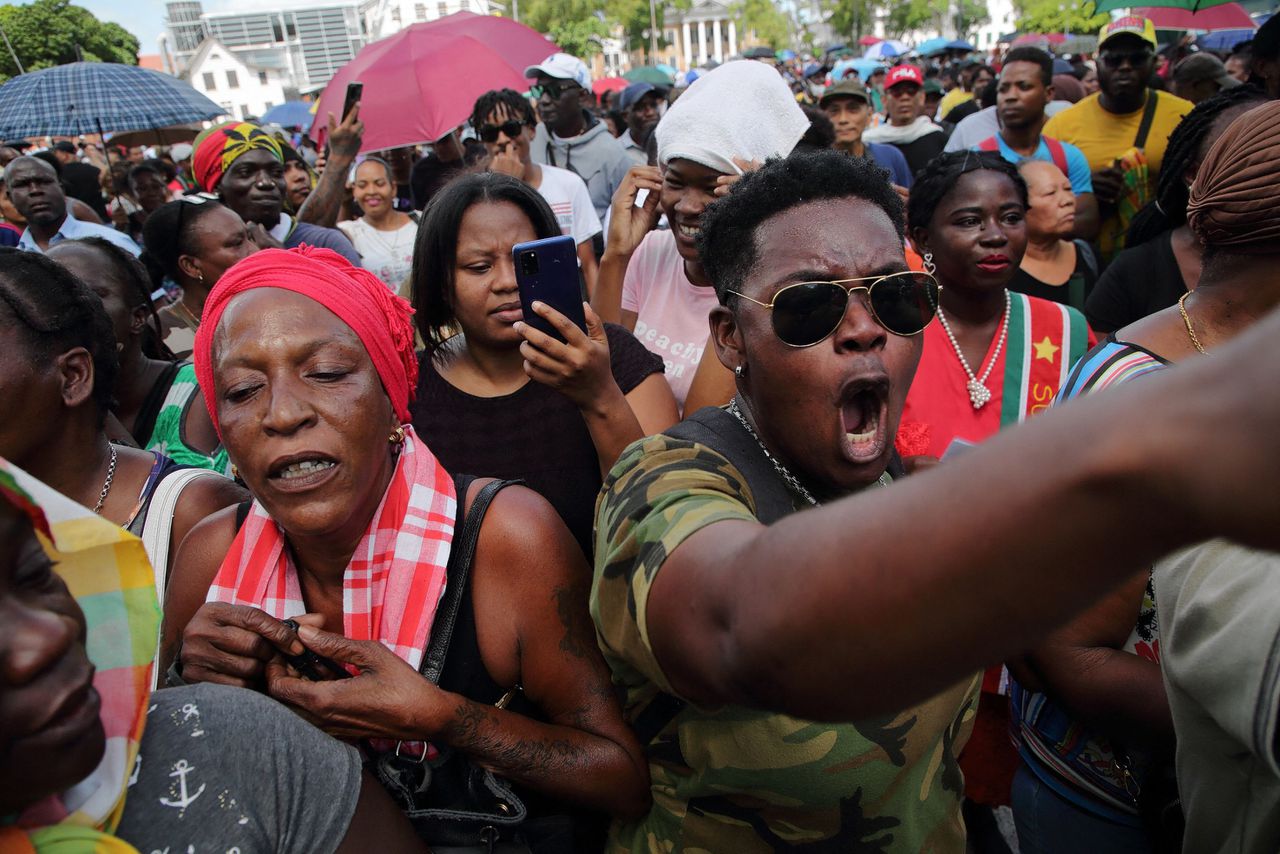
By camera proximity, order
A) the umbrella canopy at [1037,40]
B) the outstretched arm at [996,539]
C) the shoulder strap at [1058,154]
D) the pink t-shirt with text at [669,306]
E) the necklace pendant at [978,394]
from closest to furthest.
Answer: the outstretched arm at [996,539] → the necklace pendant at [978,394] → the pink t-shirt with text at [669,306] → the shoulder strap at [1058,154] → the umbrella canopy at [1037,40]

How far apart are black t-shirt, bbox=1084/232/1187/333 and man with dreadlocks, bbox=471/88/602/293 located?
2.60m

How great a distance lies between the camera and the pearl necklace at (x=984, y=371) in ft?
9.16

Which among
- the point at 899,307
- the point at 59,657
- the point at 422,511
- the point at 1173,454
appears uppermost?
the point at 1173,454

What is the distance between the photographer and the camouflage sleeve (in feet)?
3.21

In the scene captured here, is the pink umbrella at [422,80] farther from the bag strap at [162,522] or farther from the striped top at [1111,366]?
the striped top at [1111,366]

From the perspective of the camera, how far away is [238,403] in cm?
174

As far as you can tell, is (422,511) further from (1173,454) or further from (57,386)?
(1173,454)

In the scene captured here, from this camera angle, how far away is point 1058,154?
4.93m

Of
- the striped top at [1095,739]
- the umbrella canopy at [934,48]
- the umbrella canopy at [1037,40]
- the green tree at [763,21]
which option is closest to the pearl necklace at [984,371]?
the striped top at [1095,739]

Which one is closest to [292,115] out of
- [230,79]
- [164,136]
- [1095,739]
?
[164,136]

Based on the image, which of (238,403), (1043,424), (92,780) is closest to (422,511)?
(238,403)

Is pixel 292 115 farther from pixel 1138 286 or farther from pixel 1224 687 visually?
pixel 1224 687

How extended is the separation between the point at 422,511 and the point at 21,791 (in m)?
0.90

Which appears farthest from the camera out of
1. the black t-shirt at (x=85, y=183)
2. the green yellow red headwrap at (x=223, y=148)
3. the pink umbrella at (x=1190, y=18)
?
the black t-shirt at (x=85, y=183)
